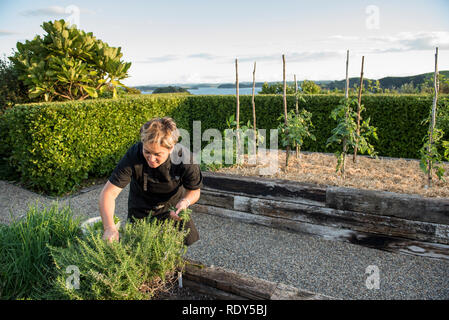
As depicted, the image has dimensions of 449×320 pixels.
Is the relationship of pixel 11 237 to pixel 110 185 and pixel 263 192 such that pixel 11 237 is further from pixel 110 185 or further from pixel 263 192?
pixel 263 192

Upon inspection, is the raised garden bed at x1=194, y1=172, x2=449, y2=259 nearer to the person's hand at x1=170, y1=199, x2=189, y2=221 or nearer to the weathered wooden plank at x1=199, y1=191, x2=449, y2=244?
the weathered wooden plank at x1=199, y1=191, x2=449, y2=244

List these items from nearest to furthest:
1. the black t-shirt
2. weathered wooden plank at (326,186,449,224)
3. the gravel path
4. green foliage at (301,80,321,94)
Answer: the black t-shirt
the gravel path
weathered wooden plank at (326,186,449,224)
green foliage at (301,80,321,94)

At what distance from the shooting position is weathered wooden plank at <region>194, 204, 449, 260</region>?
314cm

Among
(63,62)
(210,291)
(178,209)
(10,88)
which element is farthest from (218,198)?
(10,88)

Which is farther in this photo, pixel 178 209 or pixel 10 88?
pixel 10 88

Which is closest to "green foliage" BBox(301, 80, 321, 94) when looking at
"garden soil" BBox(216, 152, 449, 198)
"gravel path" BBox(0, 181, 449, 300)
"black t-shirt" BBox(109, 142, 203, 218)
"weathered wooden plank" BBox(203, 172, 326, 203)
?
"garden soil" BBox(216, 152, 449, 198)

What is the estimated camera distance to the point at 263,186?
3.83 metres

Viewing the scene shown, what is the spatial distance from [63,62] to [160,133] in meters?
4.82

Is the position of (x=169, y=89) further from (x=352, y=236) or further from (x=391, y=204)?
(x=391, y=204)

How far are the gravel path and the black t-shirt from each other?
0.80 meters

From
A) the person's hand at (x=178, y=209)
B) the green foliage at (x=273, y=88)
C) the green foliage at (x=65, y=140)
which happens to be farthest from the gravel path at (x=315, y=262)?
the green foliage at (x=273, y=88)

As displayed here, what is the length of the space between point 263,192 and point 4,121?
4781 mm

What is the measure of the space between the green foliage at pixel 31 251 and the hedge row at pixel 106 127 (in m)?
2.80

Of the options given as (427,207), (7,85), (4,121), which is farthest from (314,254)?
(7,85)
